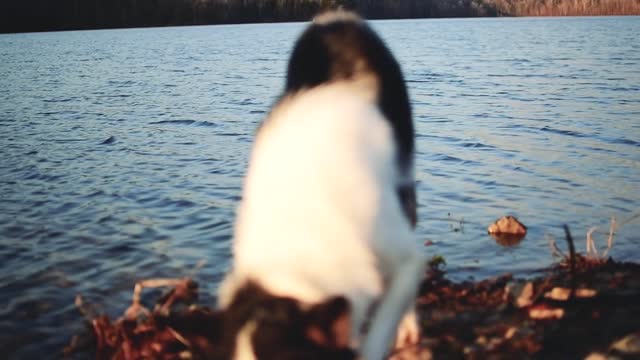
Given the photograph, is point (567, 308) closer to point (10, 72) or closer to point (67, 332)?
point (67, 332)

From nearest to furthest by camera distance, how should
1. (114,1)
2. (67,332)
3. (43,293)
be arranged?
(67,332) → (43,293) → (114,1)

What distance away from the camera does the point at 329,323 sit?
261 centimetres

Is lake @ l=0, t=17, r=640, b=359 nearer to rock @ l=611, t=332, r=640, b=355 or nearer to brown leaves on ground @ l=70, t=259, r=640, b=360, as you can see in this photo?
brown leaves on ground @ l=70, t=259, r=640, b=360

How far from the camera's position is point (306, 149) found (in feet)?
11.3

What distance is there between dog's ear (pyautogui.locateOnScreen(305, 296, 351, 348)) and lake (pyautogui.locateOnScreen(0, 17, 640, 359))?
12.0 ft

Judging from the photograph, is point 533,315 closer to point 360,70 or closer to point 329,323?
point 360,70

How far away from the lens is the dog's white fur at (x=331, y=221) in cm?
301

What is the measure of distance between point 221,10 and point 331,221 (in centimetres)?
10767

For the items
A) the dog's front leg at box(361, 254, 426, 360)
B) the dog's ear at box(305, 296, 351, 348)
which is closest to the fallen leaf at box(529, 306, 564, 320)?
the dog's front leg at box(361, 254, 426, 360)

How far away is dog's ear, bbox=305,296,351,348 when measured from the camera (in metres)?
2.60

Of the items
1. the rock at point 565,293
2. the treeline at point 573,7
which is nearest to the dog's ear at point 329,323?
the rock at point 565,293

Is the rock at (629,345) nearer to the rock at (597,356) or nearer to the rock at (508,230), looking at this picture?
the rock at (597,356)

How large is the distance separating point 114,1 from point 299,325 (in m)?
99.9

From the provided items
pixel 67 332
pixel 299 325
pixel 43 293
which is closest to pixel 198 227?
pixel 43 293
